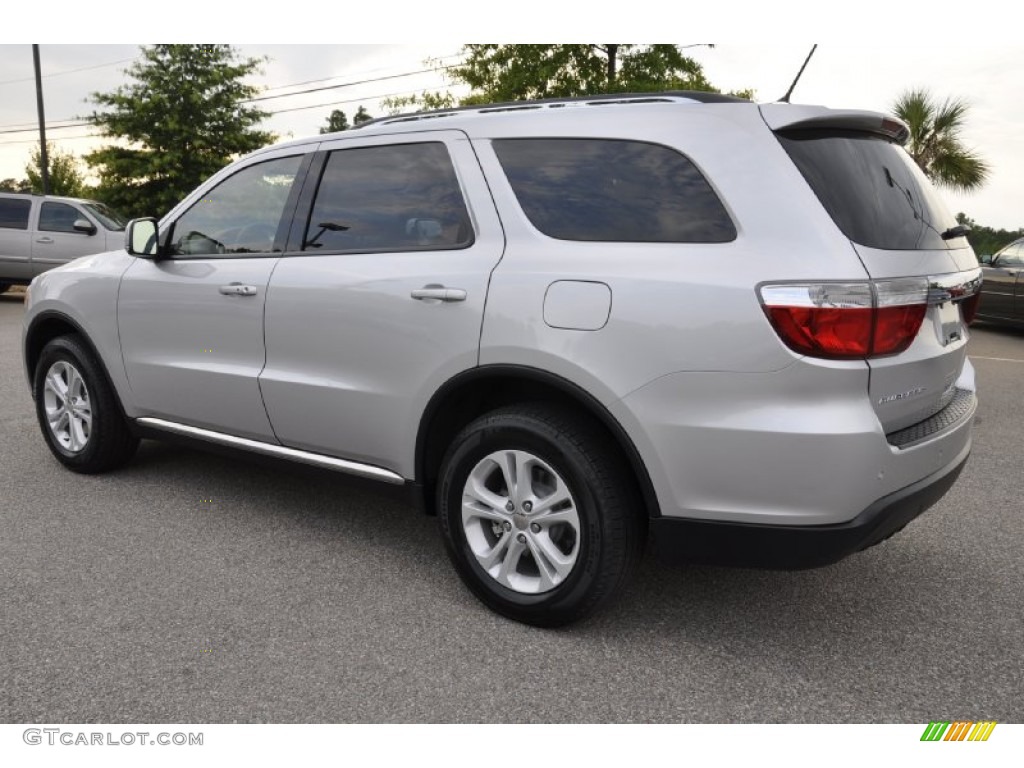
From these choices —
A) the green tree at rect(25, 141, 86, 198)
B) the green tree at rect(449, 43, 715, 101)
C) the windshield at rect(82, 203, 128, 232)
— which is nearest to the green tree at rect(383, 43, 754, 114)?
the green tree at rect(449, 43, 715, 101)

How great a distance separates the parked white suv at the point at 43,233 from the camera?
15938 mm

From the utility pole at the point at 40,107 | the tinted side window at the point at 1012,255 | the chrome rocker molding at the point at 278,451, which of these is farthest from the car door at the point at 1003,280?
the utility pole at the point at 40,107

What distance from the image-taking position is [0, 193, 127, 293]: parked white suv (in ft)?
52.3

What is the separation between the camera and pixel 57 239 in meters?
16.0

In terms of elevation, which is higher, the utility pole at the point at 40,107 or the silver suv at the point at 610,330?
the utility pole at the point at 40,107

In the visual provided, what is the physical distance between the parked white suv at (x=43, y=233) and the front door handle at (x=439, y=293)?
14.3 meters

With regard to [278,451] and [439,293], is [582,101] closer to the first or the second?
[439,293]

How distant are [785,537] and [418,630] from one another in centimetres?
132

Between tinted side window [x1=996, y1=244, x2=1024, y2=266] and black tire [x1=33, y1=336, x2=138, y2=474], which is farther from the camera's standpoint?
tinted side window [x1=996, y1=244, x2=1024, y2=266]

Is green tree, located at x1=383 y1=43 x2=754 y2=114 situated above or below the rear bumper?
Answer: above

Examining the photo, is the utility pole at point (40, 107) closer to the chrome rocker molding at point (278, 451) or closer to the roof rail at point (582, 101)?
the chrome rocker molding at point (278, 451)

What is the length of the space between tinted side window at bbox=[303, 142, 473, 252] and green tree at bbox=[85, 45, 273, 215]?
32097mm

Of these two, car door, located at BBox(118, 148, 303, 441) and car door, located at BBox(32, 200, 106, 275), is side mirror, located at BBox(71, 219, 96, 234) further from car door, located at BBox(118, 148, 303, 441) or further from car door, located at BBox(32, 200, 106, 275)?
car door, located at BBox(118, 148, 303, 441)

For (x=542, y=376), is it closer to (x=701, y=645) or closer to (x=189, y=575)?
(x=701, y=645)
